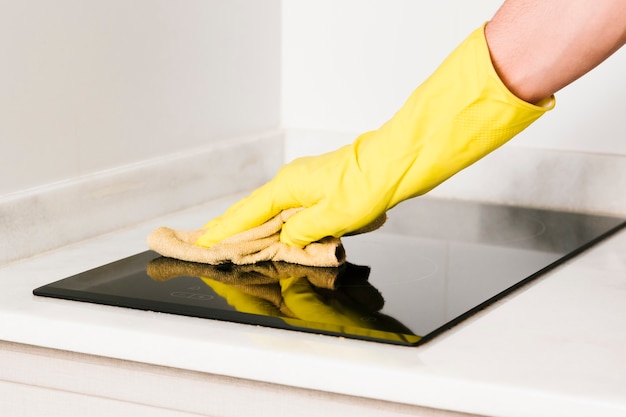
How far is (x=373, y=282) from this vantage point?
105cm

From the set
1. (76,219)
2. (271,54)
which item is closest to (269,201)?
(76,219)

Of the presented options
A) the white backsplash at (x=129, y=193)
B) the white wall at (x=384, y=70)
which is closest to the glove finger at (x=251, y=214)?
the white backsplash at (x=129, y=193)

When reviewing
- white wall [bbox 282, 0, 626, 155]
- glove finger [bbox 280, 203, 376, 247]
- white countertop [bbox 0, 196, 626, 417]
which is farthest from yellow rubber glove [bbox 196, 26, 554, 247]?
white wall [bbox 282, 0, 626, 155]

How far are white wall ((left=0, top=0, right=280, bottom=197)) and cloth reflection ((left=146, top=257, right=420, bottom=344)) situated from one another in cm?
22

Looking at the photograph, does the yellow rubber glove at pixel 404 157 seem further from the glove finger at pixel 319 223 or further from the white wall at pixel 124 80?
the white wall at pixel 124 80

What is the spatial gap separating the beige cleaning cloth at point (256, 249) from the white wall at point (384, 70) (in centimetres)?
60

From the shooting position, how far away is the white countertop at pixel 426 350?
0.74m

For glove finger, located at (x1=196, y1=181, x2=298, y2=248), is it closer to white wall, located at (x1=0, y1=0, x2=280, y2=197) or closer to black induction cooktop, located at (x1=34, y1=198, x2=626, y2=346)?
black induction cooktop, located at (x1=34, y1=198, x2=626, y2=346)

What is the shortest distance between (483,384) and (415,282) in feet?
1.02

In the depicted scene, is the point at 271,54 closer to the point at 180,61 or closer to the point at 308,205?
the point at 180,61

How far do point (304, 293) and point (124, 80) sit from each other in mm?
509

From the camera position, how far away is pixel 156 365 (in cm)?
86

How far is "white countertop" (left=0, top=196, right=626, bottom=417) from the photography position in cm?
74

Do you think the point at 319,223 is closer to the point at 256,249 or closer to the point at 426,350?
the point at 256,249
